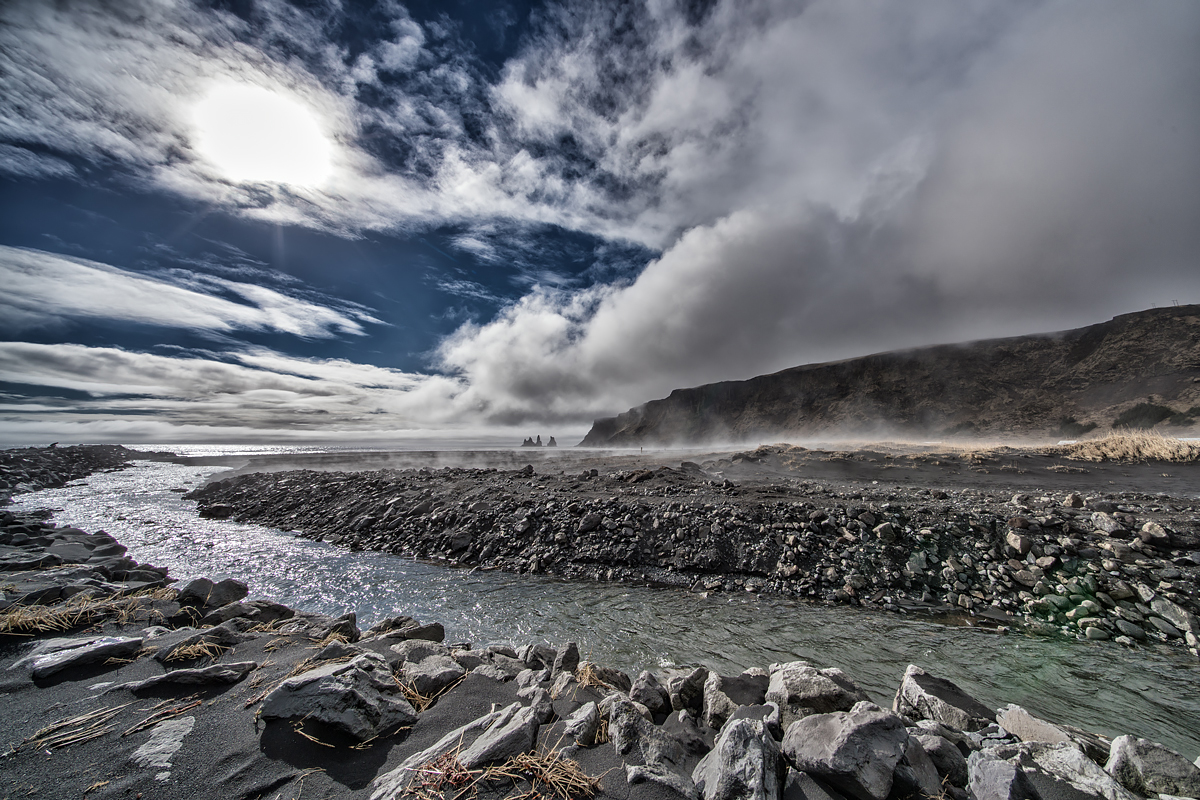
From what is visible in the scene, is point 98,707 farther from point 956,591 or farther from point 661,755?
point 956,591

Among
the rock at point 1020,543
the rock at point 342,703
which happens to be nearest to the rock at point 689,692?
the rock at point 342,703

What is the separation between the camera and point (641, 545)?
1210 cm

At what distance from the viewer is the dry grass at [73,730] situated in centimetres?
333

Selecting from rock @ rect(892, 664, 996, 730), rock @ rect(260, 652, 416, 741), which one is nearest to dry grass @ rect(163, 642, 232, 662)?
rock @ rect(260, 652, 416, 741)

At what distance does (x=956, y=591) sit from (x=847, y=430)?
78.1 meters

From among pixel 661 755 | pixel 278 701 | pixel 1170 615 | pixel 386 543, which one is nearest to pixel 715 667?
pixel 661 755

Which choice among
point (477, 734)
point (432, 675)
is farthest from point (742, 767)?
point (432, 675)

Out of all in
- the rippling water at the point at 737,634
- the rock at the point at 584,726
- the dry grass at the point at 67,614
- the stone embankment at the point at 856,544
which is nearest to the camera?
the rock at the point at 584,726

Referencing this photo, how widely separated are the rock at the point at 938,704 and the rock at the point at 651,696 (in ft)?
9.23

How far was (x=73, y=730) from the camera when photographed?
3502mm

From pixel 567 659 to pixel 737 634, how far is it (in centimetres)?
395

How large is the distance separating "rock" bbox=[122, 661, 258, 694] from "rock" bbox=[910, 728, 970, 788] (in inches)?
278

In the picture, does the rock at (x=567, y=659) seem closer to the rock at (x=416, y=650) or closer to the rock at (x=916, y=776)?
the rock at (x=416, y=650)

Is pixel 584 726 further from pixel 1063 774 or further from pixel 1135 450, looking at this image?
pixel 1135 450
